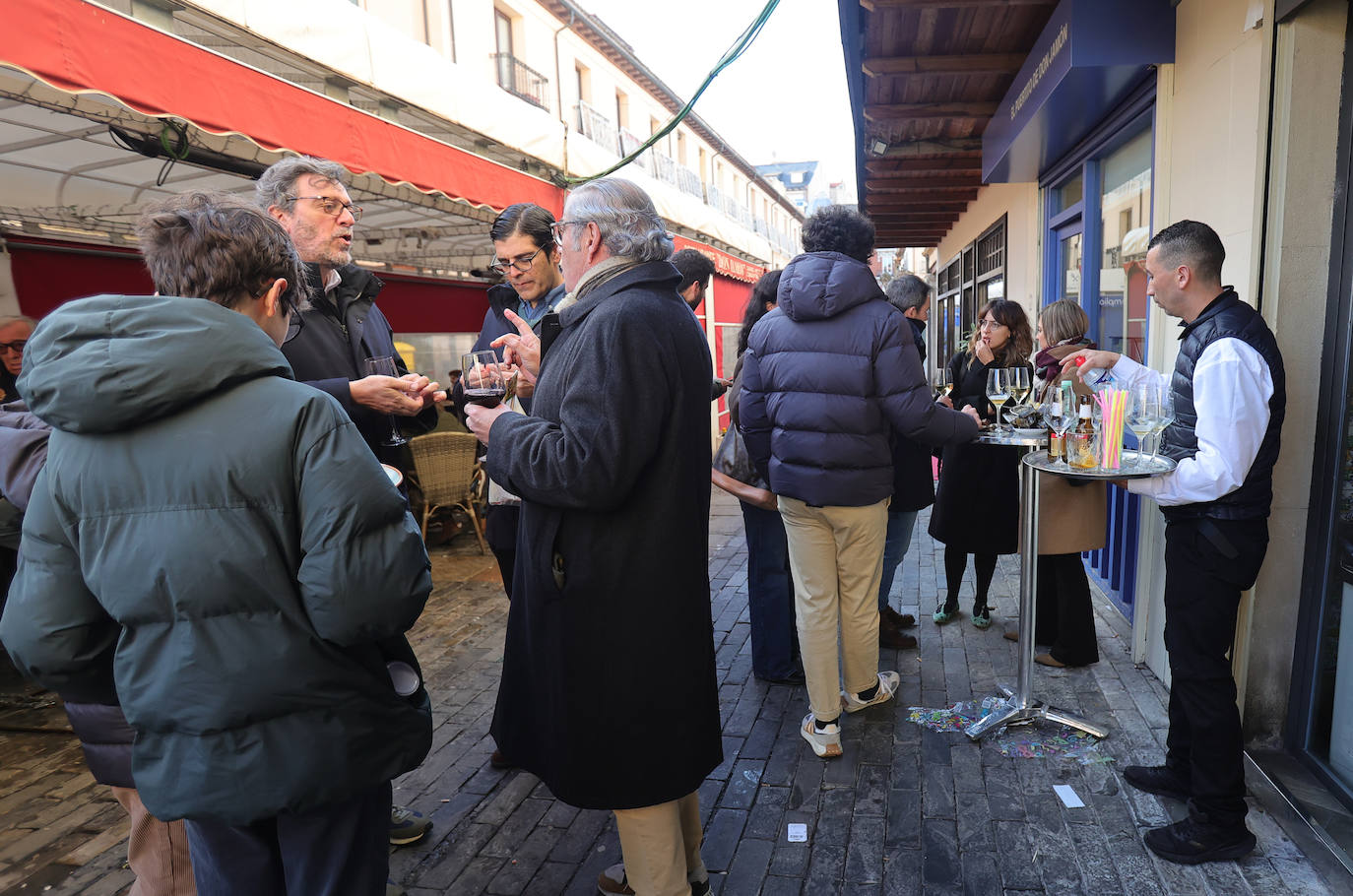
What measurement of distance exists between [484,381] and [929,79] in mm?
4749

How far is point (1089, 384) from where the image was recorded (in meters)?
2.93

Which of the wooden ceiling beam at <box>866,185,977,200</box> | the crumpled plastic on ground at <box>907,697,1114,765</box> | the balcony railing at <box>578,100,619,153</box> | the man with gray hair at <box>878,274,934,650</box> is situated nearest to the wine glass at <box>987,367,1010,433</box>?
the man with gray hair at <box>878,274,934,650</box>

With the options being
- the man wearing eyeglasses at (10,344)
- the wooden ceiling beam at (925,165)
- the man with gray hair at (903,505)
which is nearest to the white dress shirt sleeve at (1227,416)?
the man with gray hair at (903,505)

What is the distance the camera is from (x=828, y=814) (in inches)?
111

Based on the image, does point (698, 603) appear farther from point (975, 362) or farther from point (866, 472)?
point (975, 362)

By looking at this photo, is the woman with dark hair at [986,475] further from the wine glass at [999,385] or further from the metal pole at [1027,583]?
the metal pole at [1027,583]

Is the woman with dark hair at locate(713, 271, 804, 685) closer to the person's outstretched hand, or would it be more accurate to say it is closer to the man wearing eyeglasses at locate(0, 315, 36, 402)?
the person's outstretched hand

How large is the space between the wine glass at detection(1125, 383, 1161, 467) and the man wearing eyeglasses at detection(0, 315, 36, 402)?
18.4ft

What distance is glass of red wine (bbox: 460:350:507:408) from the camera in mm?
2082

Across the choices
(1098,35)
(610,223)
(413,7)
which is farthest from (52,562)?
(413,7)

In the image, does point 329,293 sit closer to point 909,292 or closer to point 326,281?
point 326,281

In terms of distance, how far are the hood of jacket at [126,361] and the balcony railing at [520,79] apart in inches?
676

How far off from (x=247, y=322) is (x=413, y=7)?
15.5 meters

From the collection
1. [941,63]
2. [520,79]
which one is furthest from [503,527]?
[520,79]
